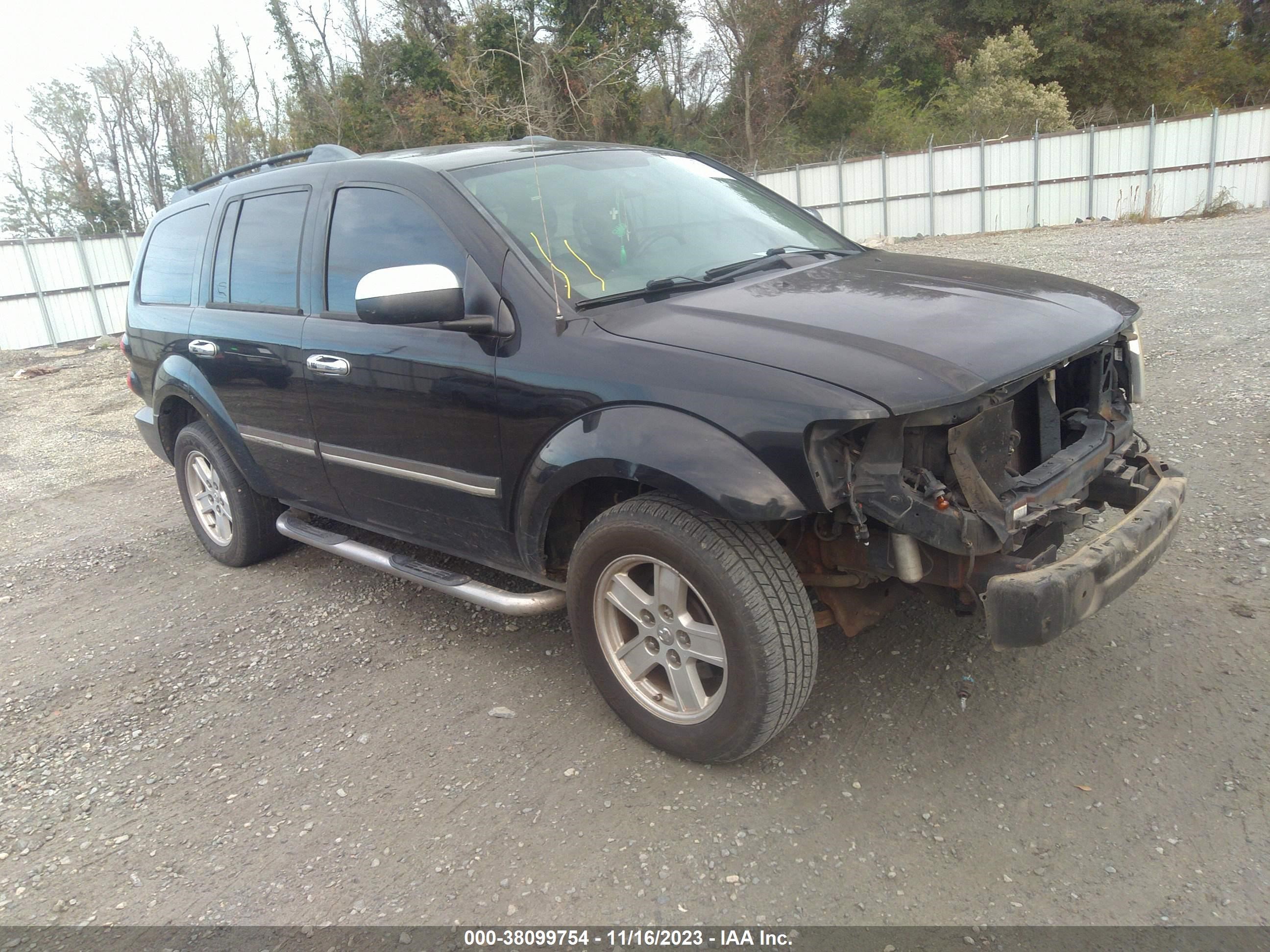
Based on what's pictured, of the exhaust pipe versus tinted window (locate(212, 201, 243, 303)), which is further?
tinted window (locate(212, 201, 243, 303))

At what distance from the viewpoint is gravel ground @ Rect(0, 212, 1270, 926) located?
2400mm

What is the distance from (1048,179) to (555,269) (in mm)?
21589

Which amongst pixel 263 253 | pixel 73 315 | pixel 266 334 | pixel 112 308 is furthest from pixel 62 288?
pixel 266 334

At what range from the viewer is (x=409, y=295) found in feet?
9.46

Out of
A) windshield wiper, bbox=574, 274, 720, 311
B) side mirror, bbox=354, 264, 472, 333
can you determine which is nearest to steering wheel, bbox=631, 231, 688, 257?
windshield wiper, bbox=574, 274, 720, 311

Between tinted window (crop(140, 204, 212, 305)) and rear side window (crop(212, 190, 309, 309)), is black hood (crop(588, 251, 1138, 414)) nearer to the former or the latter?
rear side window (crop(212, 190, 309, 309))

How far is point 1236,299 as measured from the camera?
8.26m

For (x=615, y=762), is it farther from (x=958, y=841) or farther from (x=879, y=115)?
(x=879, y=115)

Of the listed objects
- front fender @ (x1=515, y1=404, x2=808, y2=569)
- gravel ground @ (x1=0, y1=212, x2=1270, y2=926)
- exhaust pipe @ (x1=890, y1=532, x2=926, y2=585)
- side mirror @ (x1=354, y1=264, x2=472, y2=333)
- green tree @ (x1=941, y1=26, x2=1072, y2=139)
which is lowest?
gravel ground @ (x1=0, y1=212, x2=1270, y2=926)

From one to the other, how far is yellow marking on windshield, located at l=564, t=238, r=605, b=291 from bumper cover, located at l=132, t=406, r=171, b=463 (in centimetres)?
310

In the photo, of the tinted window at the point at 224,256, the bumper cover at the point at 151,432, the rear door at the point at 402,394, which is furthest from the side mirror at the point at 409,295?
the bumper cover at the point at 151,432

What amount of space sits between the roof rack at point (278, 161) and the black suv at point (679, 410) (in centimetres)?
3

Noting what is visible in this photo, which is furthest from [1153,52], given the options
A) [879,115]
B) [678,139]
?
[678,139]

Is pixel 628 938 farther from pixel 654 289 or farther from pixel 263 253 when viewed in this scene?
pixel 263 253
